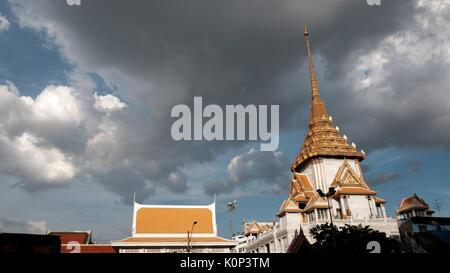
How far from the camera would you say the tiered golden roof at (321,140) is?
5147cm

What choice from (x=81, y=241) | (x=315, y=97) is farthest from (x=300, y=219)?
(x=81, y=241)

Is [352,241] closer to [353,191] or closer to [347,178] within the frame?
[353,191]

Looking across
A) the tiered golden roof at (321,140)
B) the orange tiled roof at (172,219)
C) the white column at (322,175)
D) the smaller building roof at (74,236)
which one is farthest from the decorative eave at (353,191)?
the smaller building roof at (74,236)

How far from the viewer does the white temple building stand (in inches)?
1625

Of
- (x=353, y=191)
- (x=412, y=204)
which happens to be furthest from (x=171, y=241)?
(x=412, y=204)

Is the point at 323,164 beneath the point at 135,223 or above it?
above

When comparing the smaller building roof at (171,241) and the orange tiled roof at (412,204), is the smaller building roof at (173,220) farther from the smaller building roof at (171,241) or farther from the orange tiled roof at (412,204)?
the orange tiled roof at (412,204)

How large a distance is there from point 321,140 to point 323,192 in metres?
8.79

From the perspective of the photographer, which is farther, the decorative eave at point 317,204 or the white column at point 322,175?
the white column at point 322,175

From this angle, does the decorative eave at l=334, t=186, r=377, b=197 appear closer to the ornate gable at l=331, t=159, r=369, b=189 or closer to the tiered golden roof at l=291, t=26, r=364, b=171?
the ornate gable at l=331, t=159, r=369, b=189

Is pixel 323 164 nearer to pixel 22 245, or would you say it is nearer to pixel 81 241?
pixel 81 241
